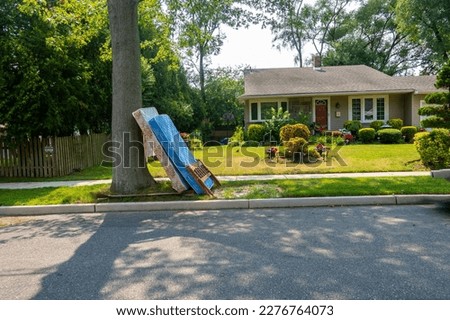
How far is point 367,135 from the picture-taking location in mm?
20266

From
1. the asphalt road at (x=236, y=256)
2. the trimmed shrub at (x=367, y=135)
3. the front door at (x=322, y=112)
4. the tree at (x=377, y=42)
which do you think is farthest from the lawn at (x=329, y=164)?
the tree at (x=377, y=42)

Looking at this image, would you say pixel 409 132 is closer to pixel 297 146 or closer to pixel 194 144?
pixel 297 146

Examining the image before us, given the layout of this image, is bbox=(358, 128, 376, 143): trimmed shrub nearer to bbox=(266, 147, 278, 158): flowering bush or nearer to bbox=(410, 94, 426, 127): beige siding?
bbox=(410, 94, 426, 127): beige siding

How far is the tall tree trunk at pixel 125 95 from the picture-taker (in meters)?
8.29

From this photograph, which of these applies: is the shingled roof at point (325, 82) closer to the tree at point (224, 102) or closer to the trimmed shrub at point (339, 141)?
the trimmed shrub at point (339, 141)

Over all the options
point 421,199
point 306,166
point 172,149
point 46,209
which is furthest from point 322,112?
point 46,209

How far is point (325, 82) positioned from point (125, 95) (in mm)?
19253

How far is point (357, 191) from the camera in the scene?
8.02 metres

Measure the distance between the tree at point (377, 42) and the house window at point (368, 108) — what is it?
1673 cm

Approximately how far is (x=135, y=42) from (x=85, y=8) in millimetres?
4800

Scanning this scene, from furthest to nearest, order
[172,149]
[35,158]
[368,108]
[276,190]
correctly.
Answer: [368,108]
[35,158]
[276,190]
[172,149]

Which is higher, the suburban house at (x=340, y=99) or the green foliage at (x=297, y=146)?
the suburban house at (x=340, y=99)

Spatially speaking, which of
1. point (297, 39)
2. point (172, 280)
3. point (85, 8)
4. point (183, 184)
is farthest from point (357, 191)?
point (297, 39)

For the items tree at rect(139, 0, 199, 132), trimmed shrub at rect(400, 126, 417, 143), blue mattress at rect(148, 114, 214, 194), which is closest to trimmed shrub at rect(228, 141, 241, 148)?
tree at rect(139, 0, 199, 132)
